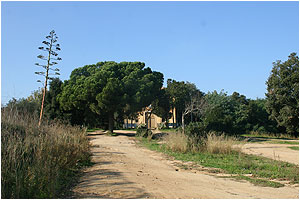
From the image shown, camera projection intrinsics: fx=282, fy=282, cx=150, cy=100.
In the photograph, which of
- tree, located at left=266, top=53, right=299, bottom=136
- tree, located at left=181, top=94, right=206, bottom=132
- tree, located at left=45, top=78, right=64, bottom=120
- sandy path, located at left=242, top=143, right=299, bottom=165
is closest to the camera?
sandy path, located at left=242, top=143, right=299, bottom=165

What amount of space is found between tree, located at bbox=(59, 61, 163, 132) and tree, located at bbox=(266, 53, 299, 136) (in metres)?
12.4

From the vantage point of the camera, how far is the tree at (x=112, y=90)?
27484 millimetres

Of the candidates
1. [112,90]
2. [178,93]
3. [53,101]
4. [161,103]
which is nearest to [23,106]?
[112,90]

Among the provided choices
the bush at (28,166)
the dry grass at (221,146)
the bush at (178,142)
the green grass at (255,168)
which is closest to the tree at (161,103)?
the bush at (178,142)

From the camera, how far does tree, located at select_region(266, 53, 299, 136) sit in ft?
95.8

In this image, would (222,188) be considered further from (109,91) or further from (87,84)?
(87,84)

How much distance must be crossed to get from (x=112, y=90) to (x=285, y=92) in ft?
59.5

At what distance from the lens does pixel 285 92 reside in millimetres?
29781

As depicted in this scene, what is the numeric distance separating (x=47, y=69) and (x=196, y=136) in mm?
11419

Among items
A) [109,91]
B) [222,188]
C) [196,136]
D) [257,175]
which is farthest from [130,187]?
[109,91]

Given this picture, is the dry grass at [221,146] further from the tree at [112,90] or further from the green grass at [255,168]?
the tree at [112,90]

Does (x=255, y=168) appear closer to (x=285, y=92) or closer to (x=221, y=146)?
(x=221, y=146)

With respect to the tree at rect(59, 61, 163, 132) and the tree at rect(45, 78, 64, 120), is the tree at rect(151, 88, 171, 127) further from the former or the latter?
the tree at rect(45, 78, 64, 120)

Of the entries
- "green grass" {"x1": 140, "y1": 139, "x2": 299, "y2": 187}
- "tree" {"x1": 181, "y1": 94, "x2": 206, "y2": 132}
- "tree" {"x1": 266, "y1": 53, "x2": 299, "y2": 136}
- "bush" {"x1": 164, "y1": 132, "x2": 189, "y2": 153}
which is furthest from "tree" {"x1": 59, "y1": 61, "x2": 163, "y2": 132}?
"green grass" {"x1": 140, "y1": 139, "x2": 299, "y2": 187}
